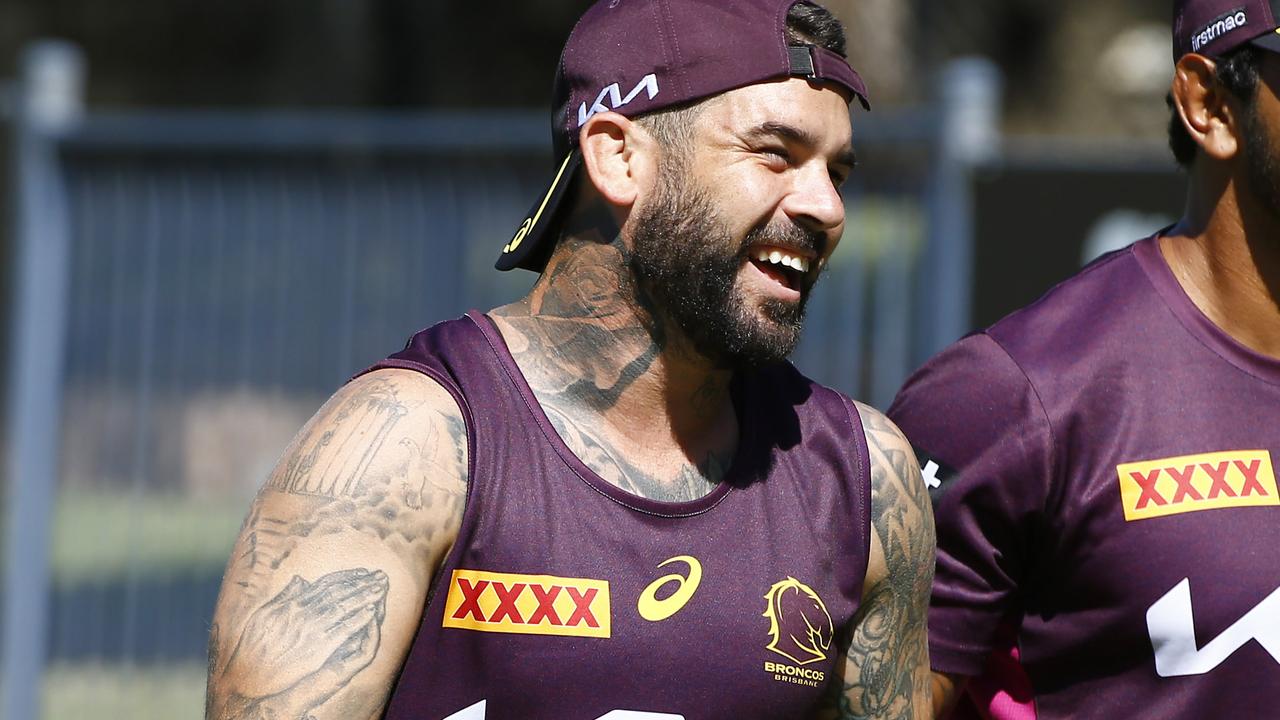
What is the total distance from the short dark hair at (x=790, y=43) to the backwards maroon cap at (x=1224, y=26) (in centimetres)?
73

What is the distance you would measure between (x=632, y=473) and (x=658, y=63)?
2.29 feet

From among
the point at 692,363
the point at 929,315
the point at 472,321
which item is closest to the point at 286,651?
the point at 472,321

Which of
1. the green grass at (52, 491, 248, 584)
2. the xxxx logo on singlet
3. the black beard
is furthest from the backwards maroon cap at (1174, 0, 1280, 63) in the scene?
the green grass at (52, 491, 248, 584)

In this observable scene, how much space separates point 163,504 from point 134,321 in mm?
730

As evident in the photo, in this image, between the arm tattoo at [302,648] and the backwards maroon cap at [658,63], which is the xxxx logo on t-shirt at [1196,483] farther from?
the arm tattoo at [302,648]

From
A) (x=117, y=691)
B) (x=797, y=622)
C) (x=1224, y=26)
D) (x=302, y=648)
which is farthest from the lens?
(x=117, y=691)

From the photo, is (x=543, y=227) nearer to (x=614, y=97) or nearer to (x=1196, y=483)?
(x=614, y=97)

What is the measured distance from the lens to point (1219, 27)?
10.2 feet

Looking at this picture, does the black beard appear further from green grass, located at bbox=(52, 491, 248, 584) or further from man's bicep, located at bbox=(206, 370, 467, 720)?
green grass, located at bbox=(52, 491, 248, 584)

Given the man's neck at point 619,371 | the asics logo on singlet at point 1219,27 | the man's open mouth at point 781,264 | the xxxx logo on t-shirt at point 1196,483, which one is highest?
the asics logo on singlet at point 1219,27

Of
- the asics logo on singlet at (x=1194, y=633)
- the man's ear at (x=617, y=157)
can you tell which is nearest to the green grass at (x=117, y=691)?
the man's ear at (x=617, y=157)

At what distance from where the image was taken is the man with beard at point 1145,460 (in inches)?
117

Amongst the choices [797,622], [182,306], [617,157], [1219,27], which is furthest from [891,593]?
[182,306]

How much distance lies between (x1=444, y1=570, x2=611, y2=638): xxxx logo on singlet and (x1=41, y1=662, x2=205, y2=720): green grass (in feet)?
14.0
